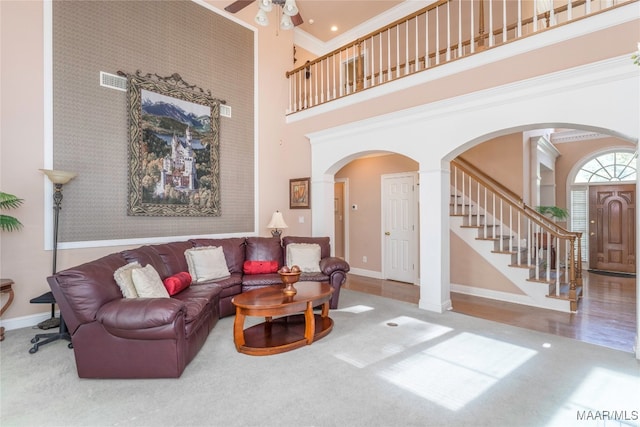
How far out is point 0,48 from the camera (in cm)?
344

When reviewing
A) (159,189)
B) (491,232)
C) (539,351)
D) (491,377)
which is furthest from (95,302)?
(491,232)

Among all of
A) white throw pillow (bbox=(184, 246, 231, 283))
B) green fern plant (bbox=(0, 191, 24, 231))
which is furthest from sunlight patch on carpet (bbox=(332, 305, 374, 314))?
green fern plant (bbox=(0, 191, 24, 231))

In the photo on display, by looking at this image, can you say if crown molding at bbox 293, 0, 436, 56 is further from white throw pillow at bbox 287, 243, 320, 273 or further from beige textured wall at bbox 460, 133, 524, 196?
white throw pillow at bbox 287, 243, 320, 273

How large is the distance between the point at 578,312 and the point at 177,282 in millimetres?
5114

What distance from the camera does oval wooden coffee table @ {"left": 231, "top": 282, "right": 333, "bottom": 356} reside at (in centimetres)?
289

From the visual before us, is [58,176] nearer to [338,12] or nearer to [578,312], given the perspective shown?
[338,12]

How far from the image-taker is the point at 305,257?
457 centimetres

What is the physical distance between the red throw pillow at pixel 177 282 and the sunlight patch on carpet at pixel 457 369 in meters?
2.28

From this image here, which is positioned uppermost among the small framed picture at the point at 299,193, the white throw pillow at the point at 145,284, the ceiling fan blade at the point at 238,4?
the ceiling fan blade at the point at 238,4

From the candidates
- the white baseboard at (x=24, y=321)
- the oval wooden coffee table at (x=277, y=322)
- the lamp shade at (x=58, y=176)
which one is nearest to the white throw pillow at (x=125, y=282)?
the oval wooden coffee table at (x=277, y=322)

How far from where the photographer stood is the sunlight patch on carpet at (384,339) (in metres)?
2.86

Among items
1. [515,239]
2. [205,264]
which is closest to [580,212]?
[515,239]

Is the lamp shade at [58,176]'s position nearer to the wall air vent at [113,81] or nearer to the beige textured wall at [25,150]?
the beige textured wall at [25,150]
